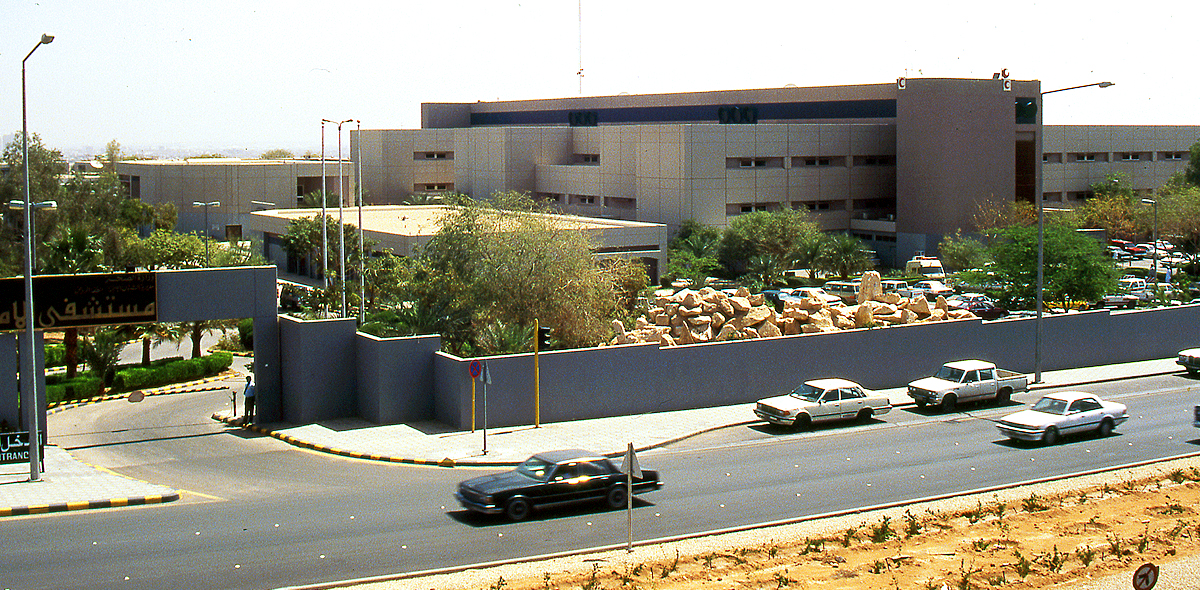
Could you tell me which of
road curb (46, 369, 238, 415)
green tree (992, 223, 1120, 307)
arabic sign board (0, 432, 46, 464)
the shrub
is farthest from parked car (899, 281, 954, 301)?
arabic sign board (0, 432, 46, 464)

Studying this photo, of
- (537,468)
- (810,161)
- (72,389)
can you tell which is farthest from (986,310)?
(810,161)

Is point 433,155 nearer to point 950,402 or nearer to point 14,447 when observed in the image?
point 950,402

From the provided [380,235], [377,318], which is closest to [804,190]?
[380,235]

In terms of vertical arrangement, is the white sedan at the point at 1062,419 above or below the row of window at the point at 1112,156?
below

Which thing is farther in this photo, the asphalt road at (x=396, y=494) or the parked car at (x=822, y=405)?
the parked car at (x=822, y=405)

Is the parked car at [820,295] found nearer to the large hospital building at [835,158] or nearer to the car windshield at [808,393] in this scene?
the large hospital building at [835,158]

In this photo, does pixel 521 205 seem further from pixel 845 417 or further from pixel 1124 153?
pixel 1124 153

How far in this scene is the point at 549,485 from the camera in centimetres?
1939

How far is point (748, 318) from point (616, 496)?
1542cm

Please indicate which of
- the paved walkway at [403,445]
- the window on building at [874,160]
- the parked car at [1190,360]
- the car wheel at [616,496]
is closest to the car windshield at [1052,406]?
the paved walkway at [403,445]

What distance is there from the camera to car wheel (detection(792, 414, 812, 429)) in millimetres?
27000

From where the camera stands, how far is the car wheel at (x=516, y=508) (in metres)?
19.0

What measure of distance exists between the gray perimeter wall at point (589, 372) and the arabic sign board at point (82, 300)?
3542mm

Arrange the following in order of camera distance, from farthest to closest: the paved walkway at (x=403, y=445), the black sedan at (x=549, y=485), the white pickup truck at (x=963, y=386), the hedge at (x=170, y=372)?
the hedge at (x=170, y=372), the white pickup truck at (x=963, y=386), the paved walkway at (x=403, y=445), the black sedan at (x=549, y=485)
